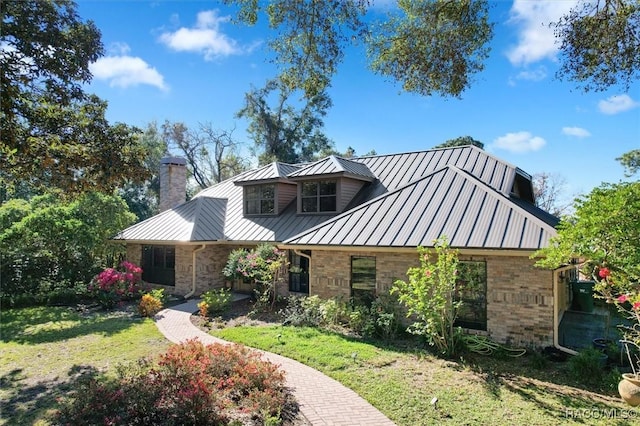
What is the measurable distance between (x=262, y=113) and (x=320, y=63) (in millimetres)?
29652

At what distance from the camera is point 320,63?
9.13 meters

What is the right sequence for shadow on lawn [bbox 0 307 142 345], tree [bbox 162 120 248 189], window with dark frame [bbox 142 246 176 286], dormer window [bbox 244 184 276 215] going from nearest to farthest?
shadow on lawn [bbox 0 307 142 345], window with dark frame [bbox 142 246 176 286], dormer window [bbox 244 184 276 215], tree [bbox 162 120 248 189]

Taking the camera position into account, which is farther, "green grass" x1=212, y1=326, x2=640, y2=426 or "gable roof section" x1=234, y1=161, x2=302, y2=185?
"gable roof section" x1=234, y1=161, x2=302, y2=185

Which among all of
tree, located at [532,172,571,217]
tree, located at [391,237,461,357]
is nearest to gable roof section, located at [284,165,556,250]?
tree, located at [391,237,461,357]

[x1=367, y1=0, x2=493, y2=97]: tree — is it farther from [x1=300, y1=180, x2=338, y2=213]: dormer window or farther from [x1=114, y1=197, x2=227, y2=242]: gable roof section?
[x1=114, y1=197, x2=227, y2=242]: gable roof section

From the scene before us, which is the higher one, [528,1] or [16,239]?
[528,1]

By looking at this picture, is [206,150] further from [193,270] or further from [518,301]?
[518,301]

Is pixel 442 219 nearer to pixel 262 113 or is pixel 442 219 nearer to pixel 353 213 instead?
pixel 353 213

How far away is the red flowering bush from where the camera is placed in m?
5.25

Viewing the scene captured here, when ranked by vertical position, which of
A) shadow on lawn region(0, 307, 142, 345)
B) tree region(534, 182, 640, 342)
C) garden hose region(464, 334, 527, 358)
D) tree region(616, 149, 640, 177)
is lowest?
shadow on lawn region(0, 307, 142, 345)

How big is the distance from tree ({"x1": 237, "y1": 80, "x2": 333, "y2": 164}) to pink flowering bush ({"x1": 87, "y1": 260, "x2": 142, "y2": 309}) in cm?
2263

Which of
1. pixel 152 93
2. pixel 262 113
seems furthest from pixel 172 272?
pixel 262 113

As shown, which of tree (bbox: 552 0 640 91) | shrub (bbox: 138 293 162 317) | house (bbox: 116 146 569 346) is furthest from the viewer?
shrub (bbox: 138 293 162 317)

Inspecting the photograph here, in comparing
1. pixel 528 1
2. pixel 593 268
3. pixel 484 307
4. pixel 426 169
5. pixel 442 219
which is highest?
pixel 528 1
